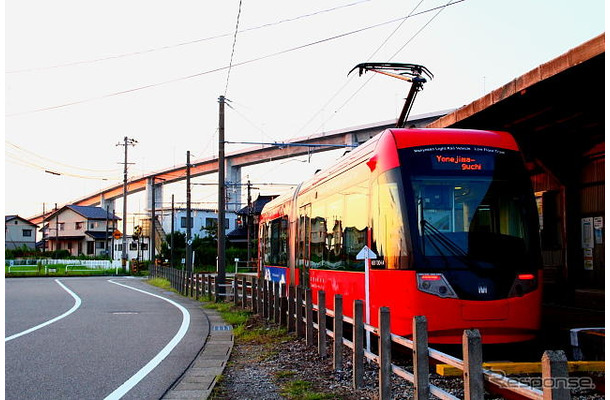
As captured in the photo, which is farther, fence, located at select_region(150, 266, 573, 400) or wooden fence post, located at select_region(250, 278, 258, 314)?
wooden fence post, located at select_region(250, 278, 258, 314)

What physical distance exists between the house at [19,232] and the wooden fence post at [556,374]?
338 feet

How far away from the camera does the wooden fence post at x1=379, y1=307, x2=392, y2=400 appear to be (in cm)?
740

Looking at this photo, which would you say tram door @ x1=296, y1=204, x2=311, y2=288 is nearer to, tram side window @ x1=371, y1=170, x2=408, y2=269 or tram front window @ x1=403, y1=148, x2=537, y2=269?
tram side window @ x1=371, y1=170, x2=408, y2=269

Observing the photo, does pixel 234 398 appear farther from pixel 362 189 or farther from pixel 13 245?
pixel 13 245

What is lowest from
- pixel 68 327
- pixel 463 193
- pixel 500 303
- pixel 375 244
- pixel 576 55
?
pixel 68 327

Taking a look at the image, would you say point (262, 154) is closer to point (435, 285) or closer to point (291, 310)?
point (291, 310)

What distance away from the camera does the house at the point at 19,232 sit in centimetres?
10019

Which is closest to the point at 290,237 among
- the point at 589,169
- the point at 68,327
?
the point at 68,327

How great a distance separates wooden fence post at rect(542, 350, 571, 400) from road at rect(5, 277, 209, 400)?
17.0 ft

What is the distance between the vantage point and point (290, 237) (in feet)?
61.3

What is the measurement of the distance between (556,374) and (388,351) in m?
3.47

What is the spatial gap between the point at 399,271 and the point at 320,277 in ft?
16.1

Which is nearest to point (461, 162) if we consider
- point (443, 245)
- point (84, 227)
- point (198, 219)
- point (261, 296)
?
point (443, 245)

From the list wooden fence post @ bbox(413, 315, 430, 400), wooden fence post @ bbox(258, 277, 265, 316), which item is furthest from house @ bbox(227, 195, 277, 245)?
wooden fence post @ bbox(413, 315, 430, 400)
